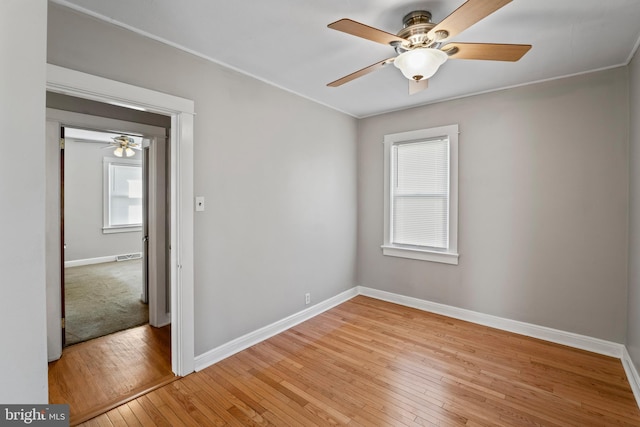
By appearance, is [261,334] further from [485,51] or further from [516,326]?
[485,51]

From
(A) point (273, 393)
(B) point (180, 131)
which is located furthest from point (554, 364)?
(B) point (180, 131)

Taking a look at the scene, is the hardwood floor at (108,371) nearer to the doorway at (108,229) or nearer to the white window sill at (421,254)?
the doorway at (108,229)

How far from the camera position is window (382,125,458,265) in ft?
11.7

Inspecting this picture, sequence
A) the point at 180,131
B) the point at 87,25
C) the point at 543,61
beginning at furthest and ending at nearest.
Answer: the point at 543,61 → the point at 180,131 → the point at 87,25

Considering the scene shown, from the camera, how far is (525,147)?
121 inches

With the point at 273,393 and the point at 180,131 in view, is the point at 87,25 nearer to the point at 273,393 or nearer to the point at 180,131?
the point at 180,131

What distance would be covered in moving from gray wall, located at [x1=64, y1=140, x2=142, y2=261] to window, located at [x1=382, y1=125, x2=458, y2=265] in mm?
6279

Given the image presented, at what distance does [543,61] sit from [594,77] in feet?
2.09

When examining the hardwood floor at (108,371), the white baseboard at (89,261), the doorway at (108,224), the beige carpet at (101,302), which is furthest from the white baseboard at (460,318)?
the white baseboard at (89,261)

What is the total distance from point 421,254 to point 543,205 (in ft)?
4.55

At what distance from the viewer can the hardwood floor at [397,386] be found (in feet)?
6.43

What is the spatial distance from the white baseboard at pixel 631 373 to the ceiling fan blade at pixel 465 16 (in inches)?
108

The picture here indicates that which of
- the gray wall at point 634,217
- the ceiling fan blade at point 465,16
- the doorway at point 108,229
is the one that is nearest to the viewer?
the ceiling fan blade at point 465,16

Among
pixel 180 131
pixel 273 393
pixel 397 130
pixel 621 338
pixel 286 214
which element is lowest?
pixel 273 393
